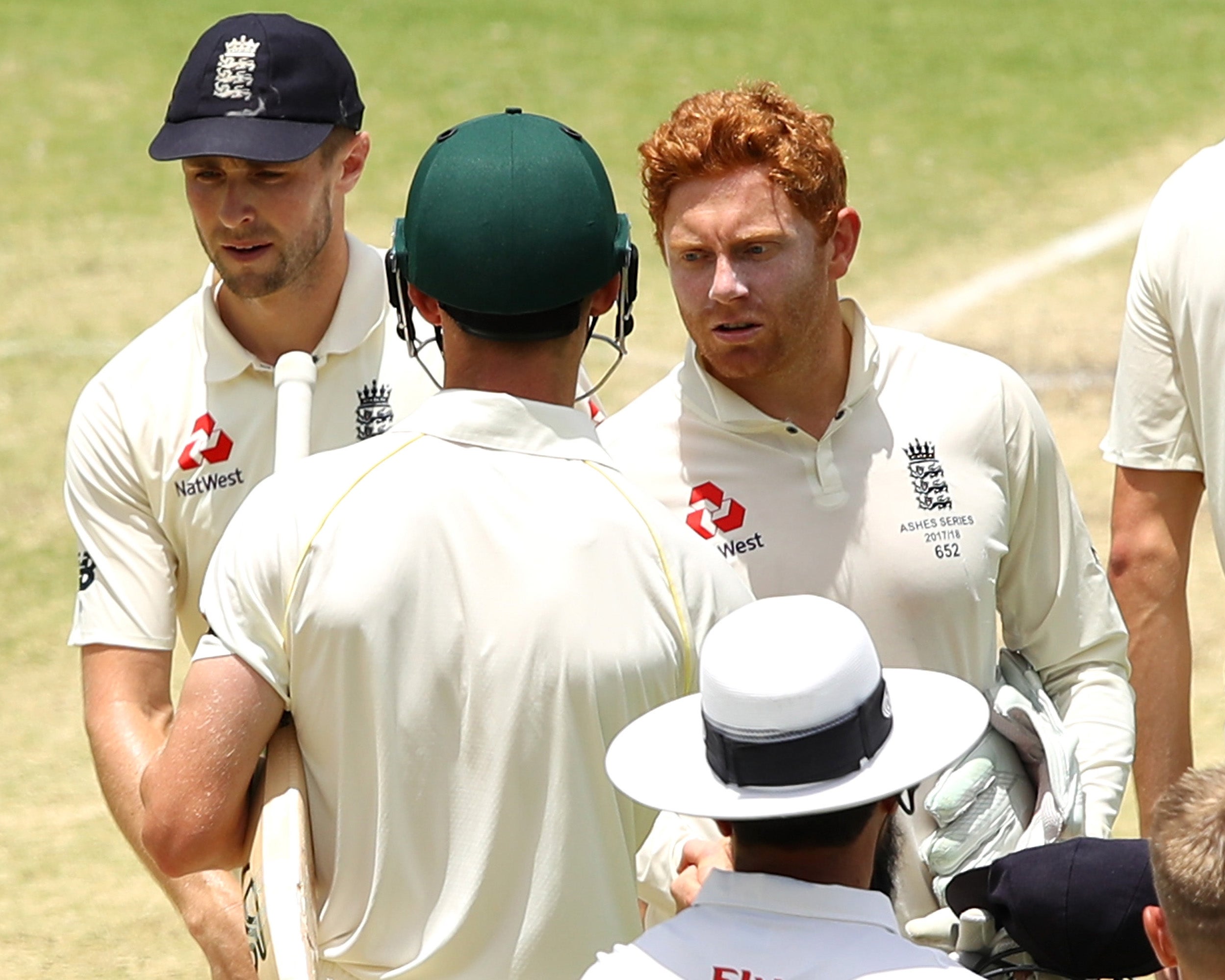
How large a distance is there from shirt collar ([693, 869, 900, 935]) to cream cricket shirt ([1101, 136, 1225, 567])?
5.69 feet

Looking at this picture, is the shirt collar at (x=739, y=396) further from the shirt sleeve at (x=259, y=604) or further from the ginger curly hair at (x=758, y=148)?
the shirt sleeve at (x=259, y=604)

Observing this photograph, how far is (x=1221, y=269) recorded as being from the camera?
3.72 m

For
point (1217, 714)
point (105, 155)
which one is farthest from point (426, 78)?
point (1217, 714)

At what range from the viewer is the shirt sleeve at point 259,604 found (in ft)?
8.68

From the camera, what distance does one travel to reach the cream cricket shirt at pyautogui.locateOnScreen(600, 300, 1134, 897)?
12.0ft

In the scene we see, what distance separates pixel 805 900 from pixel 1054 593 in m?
1.56

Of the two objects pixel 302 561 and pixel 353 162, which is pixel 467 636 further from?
pixel 353 162

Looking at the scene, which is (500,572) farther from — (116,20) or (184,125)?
(116,20)

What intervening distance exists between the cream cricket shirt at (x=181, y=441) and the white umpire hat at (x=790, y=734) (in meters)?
1.79

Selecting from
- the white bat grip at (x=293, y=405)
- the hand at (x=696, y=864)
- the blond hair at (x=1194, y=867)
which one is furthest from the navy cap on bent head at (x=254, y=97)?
the blond hair at (x=1194, y=867)

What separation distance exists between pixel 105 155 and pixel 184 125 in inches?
376

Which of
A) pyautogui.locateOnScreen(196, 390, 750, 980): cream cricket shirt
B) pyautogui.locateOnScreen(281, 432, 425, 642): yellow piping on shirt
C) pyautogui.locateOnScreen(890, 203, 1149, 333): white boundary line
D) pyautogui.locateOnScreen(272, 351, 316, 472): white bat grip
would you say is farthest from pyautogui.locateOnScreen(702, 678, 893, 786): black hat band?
pyautogui.locateOnScreen(890, 203, 1149, 333): white boundary line

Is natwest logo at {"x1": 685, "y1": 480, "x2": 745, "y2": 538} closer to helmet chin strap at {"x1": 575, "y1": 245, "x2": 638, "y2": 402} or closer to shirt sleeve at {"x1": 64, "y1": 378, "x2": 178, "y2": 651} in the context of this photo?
helmet chin strap at {"x1": 575, "y1": 245, "x2": 638, "y2": 402}

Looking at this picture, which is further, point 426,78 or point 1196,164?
point 426,78
